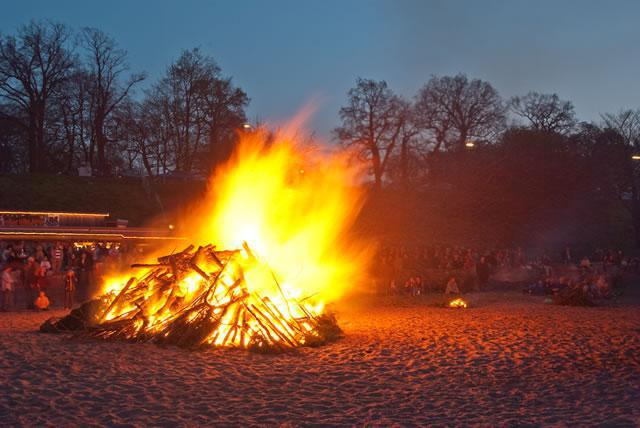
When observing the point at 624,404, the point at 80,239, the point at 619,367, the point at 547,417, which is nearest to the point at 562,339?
A: the point at 619,367

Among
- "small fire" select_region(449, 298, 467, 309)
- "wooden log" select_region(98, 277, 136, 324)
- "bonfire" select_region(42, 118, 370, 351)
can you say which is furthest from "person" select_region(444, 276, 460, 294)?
"wooden log" select_region(98, 277, 136, 324)

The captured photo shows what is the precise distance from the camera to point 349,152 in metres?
43.8

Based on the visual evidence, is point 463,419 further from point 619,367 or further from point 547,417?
point 619,367

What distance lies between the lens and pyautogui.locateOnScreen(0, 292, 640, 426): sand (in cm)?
780

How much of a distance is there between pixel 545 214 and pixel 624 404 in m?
37.7

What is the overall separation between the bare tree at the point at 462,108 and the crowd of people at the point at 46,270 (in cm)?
2891

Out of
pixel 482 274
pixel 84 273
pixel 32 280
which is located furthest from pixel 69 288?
pixel 482 274

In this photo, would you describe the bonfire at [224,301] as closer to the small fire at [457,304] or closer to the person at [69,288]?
the person at [69,288]

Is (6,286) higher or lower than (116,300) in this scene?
higher

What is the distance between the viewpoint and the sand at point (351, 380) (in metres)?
7.80

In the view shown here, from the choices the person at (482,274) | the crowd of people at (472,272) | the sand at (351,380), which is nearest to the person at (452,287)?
the crowd of people at (472,272)

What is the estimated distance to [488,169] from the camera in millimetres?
45000

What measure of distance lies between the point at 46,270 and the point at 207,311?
9755 mm

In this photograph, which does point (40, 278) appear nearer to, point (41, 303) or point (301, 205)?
point (41, 303)
